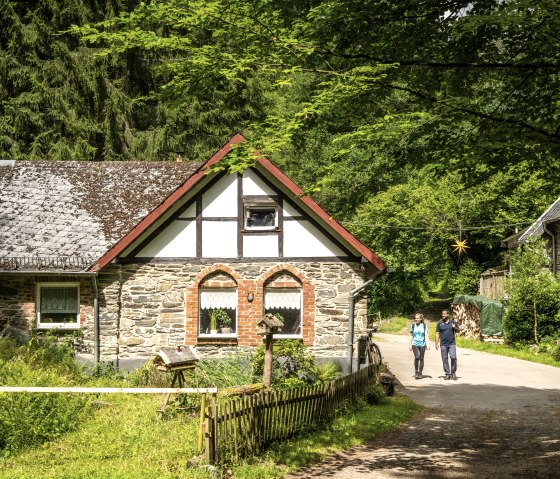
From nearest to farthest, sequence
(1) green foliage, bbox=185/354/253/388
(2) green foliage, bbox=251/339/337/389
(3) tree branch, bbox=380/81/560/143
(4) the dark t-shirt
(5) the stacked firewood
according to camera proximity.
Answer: (3) tree branch, bbox=380/81/560/143, (1) green foliage, bbox=185/354/253/388, (2) green foliage, bbox=251/339/337/389, (4) the dark t-shirt, (5) the stacked firewood

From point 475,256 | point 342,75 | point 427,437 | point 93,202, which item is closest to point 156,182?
point 93,202

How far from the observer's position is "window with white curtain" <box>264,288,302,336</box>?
19.0m

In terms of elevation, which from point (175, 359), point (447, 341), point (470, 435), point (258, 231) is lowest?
point (470, 435)

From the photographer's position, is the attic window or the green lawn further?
the green lawn

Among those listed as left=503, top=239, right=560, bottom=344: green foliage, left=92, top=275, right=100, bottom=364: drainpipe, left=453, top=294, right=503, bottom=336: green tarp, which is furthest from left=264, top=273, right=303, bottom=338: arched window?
left=453, top=294, right=503, bottom=336: green tarp

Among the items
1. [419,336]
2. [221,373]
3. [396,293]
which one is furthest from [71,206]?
[396,293]

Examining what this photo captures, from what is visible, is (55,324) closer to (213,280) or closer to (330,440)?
(213,280)

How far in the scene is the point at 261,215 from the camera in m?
19.2

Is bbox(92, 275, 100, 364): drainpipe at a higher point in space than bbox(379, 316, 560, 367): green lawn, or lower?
higher

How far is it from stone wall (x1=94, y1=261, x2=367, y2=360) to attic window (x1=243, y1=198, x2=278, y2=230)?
3.11 feet

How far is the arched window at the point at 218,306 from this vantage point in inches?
746

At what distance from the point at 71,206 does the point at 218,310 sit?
543 cm

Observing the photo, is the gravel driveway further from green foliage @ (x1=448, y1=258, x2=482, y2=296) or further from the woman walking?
green foliage @ (x1=448, y1=258, x2=482, y2=296)

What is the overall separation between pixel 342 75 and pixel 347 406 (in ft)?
24.3
